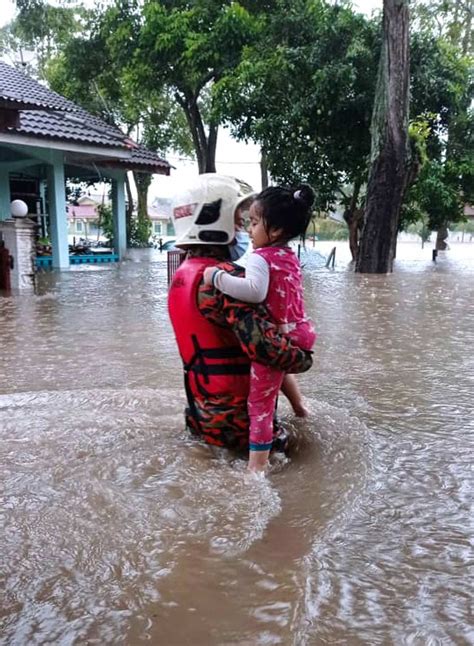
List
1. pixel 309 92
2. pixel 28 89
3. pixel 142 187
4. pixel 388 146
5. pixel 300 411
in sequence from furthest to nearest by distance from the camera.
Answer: pixel 142 187 < pixel 309 92 < pixel 28 89 < pixel 388 146 < pixel 300 411

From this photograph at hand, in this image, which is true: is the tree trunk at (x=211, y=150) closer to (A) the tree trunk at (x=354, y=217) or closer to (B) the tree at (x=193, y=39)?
(B) the tree at (x=193, y=39)

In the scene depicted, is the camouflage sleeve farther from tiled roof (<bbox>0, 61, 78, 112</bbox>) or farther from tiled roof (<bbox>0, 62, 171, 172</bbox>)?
tiled roof (<bbox>0, 61, 78, 112</bbox>)

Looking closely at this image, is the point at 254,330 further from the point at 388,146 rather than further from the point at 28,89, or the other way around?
the point at 28,89

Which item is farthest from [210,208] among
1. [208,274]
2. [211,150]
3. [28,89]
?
[211,150]

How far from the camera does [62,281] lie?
11445 mm

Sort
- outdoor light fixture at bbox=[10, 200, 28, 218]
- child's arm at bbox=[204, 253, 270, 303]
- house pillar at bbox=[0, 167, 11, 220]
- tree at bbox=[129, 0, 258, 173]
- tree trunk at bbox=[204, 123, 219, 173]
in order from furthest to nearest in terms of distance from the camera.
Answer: tree trunk at bbox=[204, 123, 219, 173]
tree at bbox=[129, 0, 258, 173]
house pillar at bbox=[0, 167, 11, 220]
outdoor light fixture at bbox=[10, 200, 28, 218]
child's arm at bbox=[204, 253, 270, 303]

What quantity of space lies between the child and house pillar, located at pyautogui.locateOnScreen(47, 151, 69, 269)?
12473 millimetres

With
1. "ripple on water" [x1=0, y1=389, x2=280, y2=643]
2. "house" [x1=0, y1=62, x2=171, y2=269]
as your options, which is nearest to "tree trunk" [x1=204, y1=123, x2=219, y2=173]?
"house" [x1=0, y1=62, x2=171, y2=269]

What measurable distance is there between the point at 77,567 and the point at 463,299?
8.39 m

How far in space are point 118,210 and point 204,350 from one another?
53.6 ft

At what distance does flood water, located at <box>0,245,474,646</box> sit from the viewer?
63.6 inches

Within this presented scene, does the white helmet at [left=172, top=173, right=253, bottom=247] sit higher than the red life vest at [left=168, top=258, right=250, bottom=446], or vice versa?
the white helmet at [left=172, top=173, right=253, bottom=247]

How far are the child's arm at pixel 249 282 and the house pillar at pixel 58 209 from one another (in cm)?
1256

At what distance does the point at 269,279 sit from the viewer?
8.04 feet
